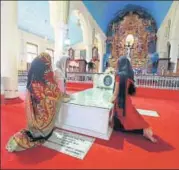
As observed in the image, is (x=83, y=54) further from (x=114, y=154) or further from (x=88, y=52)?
(x=114, y=154)

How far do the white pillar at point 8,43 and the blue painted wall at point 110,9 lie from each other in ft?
8.05

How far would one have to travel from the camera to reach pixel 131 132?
5.82ft

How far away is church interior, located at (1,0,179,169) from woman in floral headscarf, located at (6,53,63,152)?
0.08 m

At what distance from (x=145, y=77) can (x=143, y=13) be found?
187 cm

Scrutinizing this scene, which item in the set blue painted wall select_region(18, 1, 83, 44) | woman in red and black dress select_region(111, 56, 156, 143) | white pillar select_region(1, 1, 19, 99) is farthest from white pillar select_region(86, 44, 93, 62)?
white pillar select_region(1, 1, 19, 99)

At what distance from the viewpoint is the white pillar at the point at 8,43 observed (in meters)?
0.46

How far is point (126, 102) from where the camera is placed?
1.64 meters

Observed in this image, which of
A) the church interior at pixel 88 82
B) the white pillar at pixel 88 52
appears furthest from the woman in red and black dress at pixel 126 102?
the white pillar at pixel 88 52

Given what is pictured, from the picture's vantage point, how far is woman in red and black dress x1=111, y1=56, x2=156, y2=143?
1617 mm

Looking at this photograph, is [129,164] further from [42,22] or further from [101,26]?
[101,26]

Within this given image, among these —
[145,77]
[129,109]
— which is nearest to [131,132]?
[129,109]

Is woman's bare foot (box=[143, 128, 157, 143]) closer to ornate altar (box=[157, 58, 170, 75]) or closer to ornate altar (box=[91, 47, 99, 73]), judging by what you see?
ornate altar (box=[157, 58, 170, 75])

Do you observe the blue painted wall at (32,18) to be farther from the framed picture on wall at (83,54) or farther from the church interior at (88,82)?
the framed picture on wall at (83,54)

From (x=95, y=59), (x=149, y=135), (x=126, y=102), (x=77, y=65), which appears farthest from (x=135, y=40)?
(x=149, y=135)
